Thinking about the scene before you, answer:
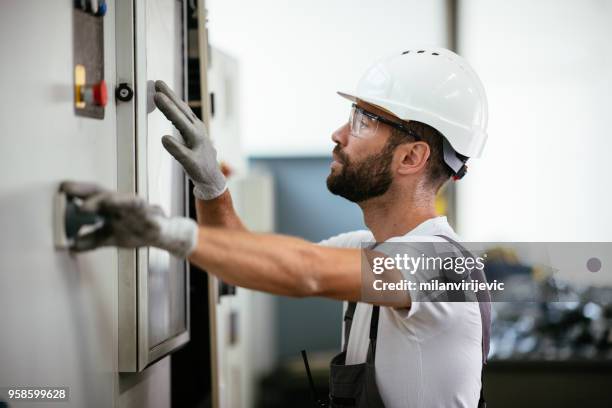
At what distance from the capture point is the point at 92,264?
49.7 inches

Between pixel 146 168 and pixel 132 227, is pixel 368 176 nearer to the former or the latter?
pixel 146 168

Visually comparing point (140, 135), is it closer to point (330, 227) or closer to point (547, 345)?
point (547, 345)

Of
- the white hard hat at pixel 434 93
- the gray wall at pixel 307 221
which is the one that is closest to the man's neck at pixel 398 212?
the white hard hat at pixel 434 93

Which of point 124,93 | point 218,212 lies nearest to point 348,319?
point 218,212

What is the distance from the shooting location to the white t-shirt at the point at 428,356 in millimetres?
1409

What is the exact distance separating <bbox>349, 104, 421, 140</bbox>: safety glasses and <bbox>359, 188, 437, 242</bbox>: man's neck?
16 cm

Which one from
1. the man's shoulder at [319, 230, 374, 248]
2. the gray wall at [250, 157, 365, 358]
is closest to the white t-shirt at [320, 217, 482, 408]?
the man's shoulder at [319, 230, 374, 248]

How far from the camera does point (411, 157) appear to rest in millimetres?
1634

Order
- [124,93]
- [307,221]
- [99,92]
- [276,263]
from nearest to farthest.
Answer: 1. [276,263]
2. [99,92]
3. [124,93]
4. [307,221]

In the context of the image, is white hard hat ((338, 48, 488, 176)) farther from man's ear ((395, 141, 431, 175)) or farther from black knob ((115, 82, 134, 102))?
black knob ((115, 82, 134, 102))

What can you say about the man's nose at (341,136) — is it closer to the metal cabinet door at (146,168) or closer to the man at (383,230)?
the man at (383,230)

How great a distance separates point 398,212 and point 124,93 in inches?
28.2

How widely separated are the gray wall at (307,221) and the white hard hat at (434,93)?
290 cm

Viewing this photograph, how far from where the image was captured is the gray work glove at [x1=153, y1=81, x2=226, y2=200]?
4.72ft
